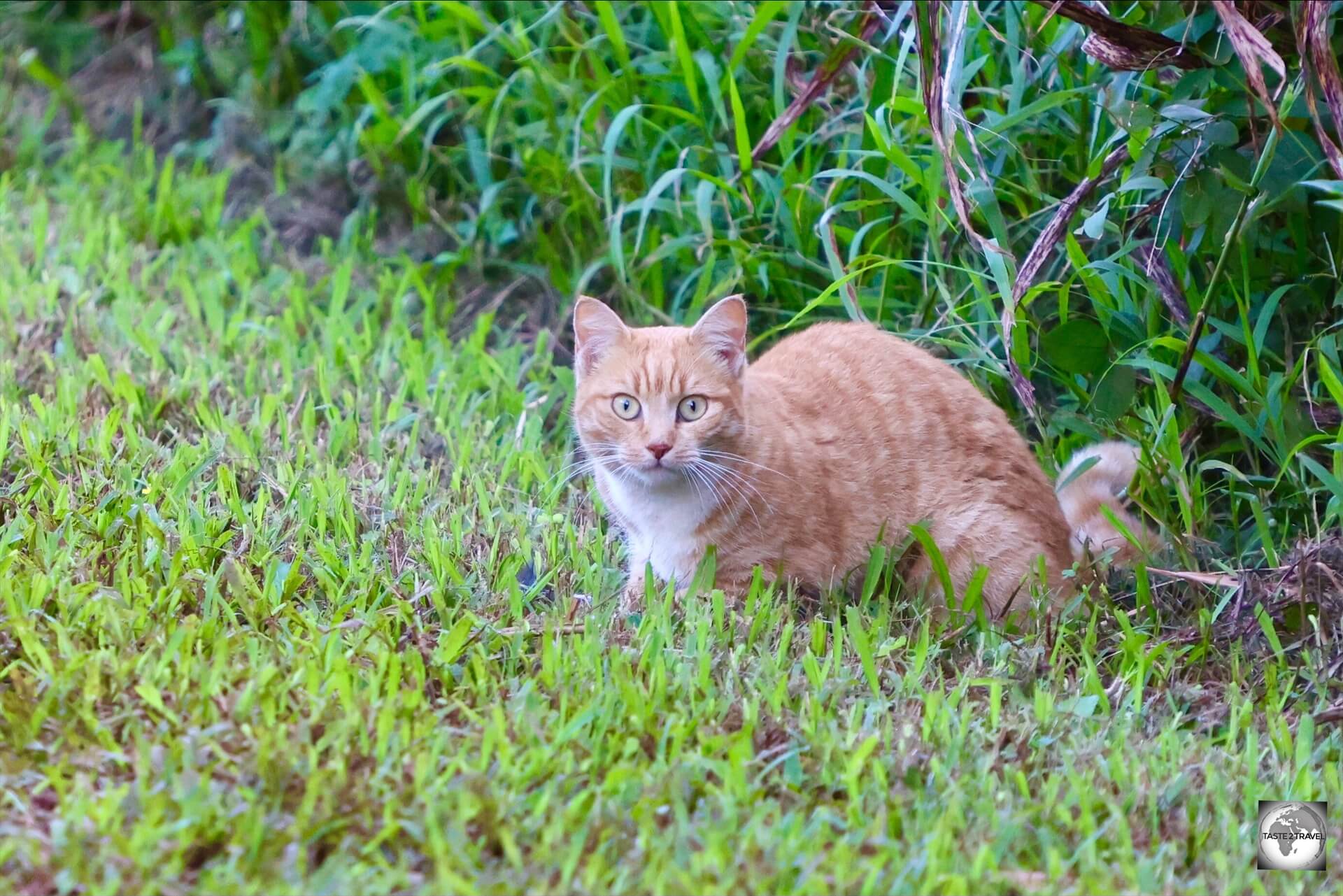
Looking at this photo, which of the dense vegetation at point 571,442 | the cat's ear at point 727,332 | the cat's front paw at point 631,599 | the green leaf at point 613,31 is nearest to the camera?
the dense vegetation at point 571,442

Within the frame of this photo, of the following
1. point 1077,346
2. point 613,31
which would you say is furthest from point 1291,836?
point 613,31

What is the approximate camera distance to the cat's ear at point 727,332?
363cm

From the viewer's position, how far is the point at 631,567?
3.69 metres

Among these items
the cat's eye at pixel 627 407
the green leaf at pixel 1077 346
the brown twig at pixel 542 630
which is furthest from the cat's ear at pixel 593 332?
the green leaf at pixel 1077 346

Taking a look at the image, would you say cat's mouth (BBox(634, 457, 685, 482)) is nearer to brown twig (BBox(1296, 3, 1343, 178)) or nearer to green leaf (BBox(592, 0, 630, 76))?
brown twig (BBox(1296, 3, 1343, 178))

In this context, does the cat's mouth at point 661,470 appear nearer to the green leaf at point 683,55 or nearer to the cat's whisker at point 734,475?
the cat's whisker at point 734,475

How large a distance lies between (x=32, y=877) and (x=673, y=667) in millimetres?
1270

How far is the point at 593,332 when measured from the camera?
3.78 m

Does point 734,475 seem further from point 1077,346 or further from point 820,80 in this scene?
point 820,80

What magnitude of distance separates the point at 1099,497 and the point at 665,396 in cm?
126

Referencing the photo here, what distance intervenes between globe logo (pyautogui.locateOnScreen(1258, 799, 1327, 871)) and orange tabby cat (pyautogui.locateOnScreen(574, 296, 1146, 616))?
3.31 feet

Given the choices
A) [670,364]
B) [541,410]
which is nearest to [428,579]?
[670,364]

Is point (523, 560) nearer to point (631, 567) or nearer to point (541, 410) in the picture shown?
point (631, 567)

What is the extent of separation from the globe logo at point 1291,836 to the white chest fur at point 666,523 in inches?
57.1
